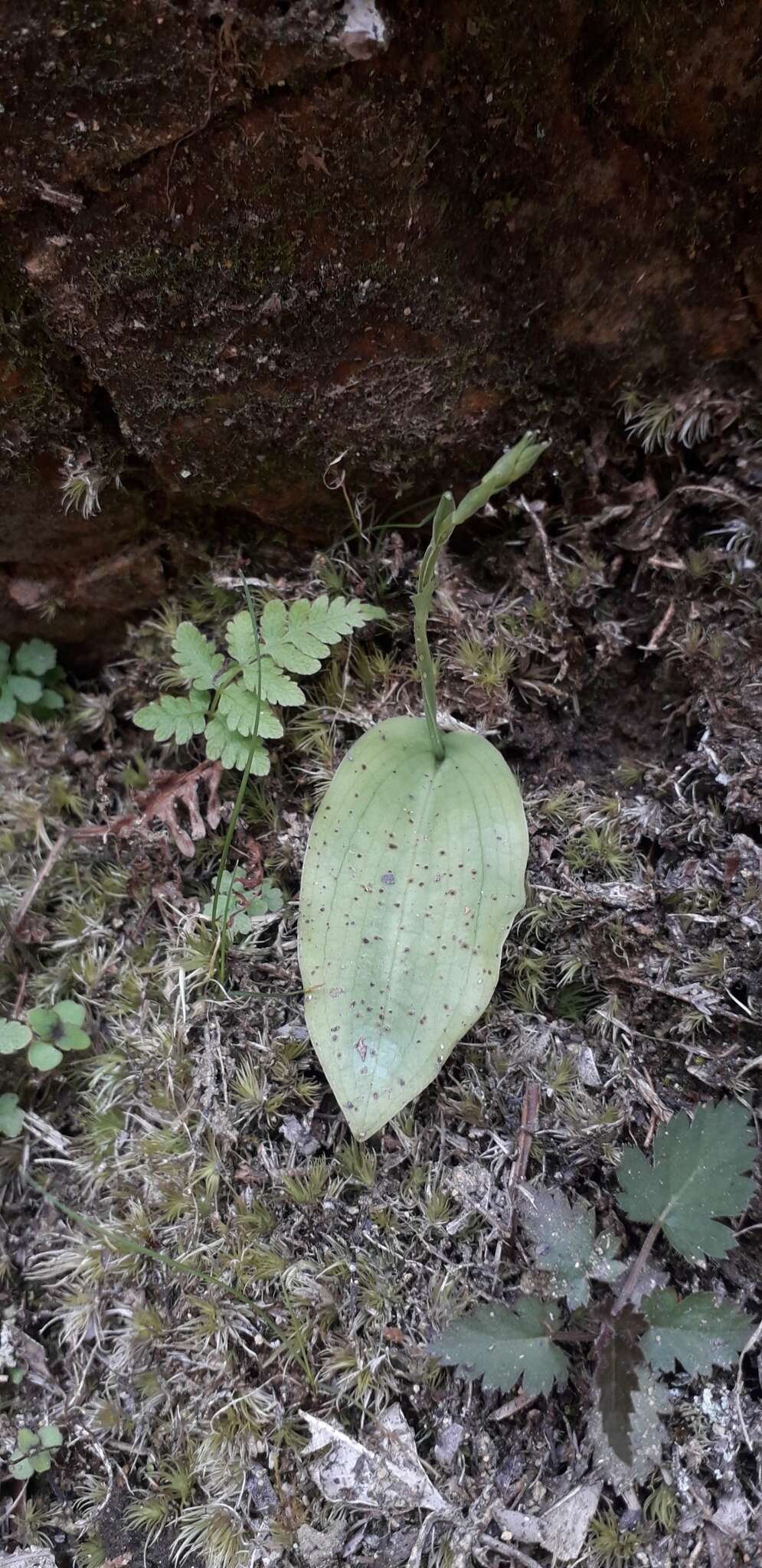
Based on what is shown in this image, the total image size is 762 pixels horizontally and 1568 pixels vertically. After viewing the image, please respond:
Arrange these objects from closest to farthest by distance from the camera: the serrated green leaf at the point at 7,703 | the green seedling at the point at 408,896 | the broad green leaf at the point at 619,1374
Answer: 1. the broad green leaf at the point at 619,1374
2. the green seedling at the point at 408,896
3. the serrated green leaf at the point at 7,703

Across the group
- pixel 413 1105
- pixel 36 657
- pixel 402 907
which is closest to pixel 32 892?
pixel 36 657

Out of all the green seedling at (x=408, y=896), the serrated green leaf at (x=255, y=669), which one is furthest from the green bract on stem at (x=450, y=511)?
the serrated green leaf at (x=255, y=669)

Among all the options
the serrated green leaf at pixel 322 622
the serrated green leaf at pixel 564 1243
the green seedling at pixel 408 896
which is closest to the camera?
the serrated green leaf at pixel 564 1243

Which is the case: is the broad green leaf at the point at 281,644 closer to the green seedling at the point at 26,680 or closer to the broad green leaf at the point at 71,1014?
the green seedling at the point at 26,680

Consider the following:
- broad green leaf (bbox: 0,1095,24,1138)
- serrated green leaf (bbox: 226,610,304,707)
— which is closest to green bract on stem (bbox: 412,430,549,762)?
serrated green leaf (bbox: 226,610,304,707)

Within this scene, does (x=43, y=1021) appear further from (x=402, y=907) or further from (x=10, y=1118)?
(x=402, y=907)

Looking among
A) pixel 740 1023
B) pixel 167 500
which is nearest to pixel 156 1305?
pixel 740 1023
